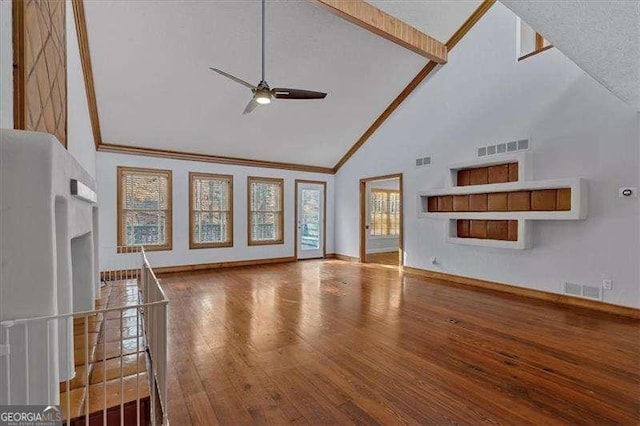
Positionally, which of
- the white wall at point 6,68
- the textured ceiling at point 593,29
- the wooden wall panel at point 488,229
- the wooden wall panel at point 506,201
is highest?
the textured ceiling at point 593,29

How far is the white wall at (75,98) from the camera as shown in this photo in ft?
10.4

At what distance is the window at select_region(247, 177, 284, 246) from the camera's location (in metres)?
7.36

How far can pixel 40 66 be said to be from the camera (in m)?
2.09

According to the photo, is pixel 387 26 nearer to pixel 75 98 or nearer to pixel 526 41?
pixel 526 41

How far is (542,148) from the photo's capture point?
4.34 meters

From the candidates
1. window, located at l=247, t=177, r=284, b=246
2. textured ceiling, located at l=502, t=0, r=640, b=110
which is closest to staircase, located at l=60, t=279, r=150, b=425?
textured ceiling, located at l=502, t=0, r=640, b=110

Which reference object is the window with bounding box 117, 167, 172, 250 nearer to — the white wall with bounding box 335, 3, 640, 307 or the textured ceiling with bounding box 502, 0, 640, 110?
the white wall with bounding box 335, 3, 640, 307

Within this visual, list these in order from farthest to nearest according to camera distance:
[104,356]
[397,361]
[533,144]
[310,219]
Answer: [310,219] < [533,144] < [397,361] < [104,356]

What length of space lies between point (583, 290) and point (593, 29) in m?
3.41

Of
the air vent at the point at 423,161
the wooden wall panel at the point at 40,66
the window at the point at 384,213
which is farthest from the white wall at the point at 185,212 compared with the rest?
the wooden wall panel at the point at 40,66

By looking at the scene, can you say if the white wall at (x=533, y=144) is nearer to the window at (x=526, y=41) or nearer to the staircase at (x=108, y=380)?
the window at (x=526, y=41)

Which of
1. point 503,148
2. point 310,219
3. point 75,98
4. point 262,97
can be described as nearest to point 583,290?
point 503,148

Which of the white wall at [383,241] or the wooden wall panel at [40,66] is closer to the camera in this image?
the wooden wall panel at [40,66]

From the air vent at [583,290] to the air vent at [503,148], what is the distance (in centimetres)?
202
